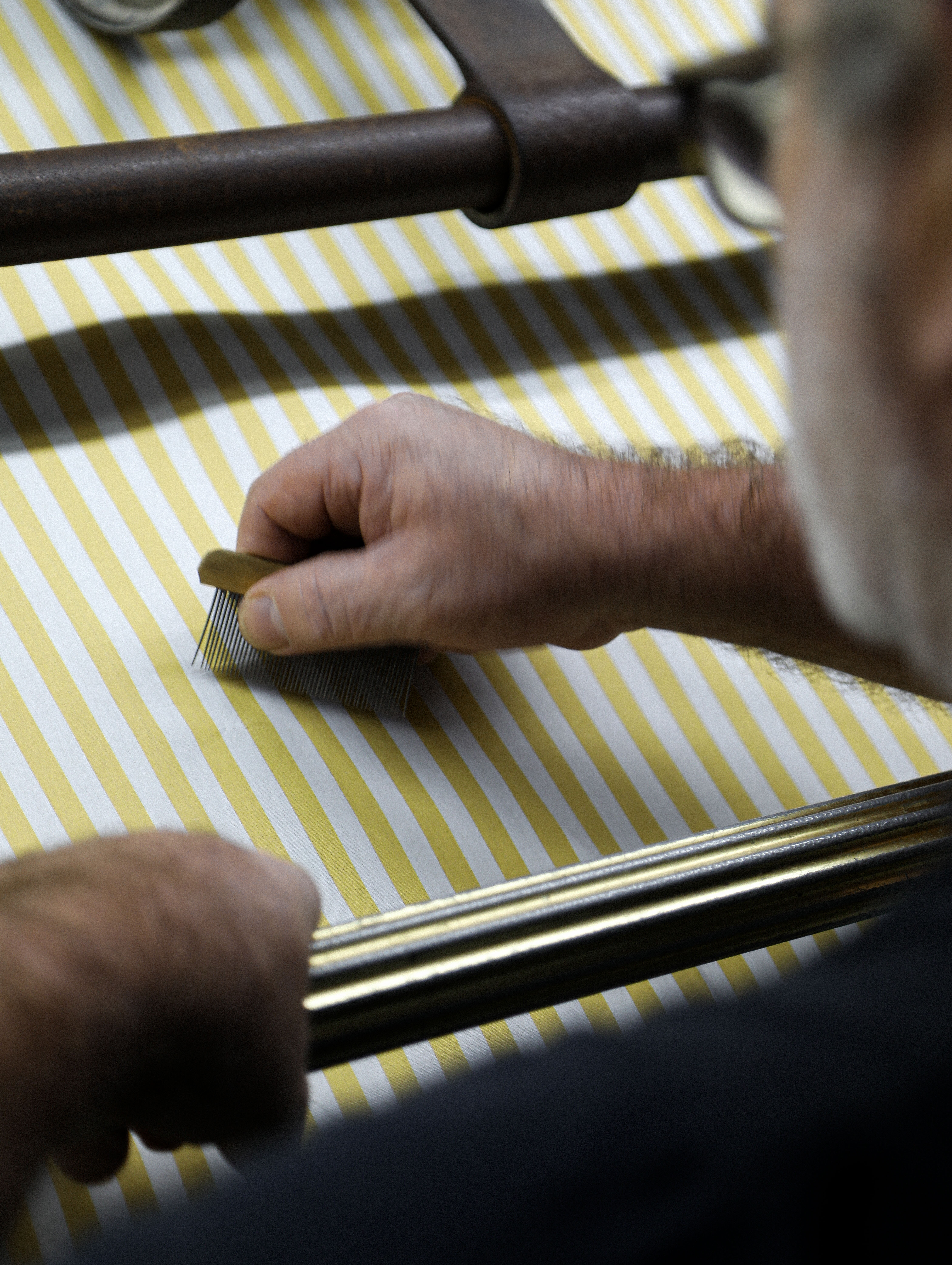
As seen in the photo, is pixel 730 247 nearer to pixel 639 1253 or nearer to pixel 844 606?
pixel 844 606

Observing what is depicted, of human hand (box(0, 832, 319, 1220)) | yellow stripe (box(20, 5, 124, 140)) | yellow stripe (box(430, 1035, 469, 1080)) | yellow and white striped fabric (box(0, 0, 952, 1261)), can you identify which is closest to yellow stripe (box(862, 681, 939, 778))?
yellow and white striped fabric (box(0, 0, 952, 1261))

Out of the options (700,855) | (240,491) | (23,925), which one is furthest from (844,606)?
(240,491)

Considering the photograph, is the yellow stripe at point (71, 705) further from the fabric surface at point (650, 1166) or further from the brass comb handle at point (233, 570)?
the fabric surface at point (650, 1166)

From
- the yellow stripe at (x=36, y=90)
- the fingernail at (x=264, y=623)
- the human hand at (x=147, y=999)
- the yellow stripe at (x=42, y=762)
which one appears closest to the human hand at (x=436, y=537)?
the fingernail at (x=264, y=623)

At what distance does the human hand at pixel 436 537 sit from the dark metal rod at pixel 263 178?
0.17 meters

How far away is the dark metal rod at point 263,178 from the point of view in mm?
717

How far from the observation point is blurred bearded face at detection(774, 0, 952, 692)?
1.04 feet

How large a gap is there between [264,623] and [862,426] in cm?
39

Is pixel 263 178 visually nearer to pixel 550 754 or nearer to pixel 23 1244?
pixel 550 754

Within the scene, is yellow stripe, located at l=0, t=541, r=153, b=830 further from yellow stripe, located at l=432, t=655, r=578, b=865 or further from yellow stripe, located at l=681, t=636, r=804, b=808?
yellow stripe, located at l=681, t=636, r=804, b=808

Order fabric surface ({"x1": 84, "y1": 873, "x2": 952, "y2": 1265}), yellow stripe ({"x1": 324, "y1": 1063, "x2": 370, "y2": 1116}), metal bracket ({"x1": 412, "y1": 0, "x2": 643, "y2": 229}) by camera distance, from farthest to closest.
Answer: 1. metal bracket ({"x1": 412, "y1": 0, "x2": 643, "y2": 229})
2. yellow stripe ({"x1": 324, "y1": 1063, "x2": 370, "y2": 1116})
3. fabric surface ({"x1": 84, "y1": 873, "x2": 952, "y2": 1265})

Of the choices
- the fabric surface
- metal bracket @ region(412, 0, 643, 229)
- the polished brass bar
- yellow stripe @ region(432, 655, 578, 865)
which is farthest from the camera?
metal bracket @ region(412, 0, 643, 229)

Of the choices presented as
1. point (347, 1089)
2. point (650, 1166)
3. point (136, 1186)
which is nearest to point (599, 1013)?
point (347, 1089)

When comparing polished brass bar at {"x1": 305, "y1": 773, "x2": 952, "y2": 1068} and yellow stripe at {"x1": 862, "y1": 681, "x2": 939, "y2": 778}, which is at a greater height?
polished brass bar at {"x1": 305, "y1": 773, "x2": 952, "y2": 1068}
